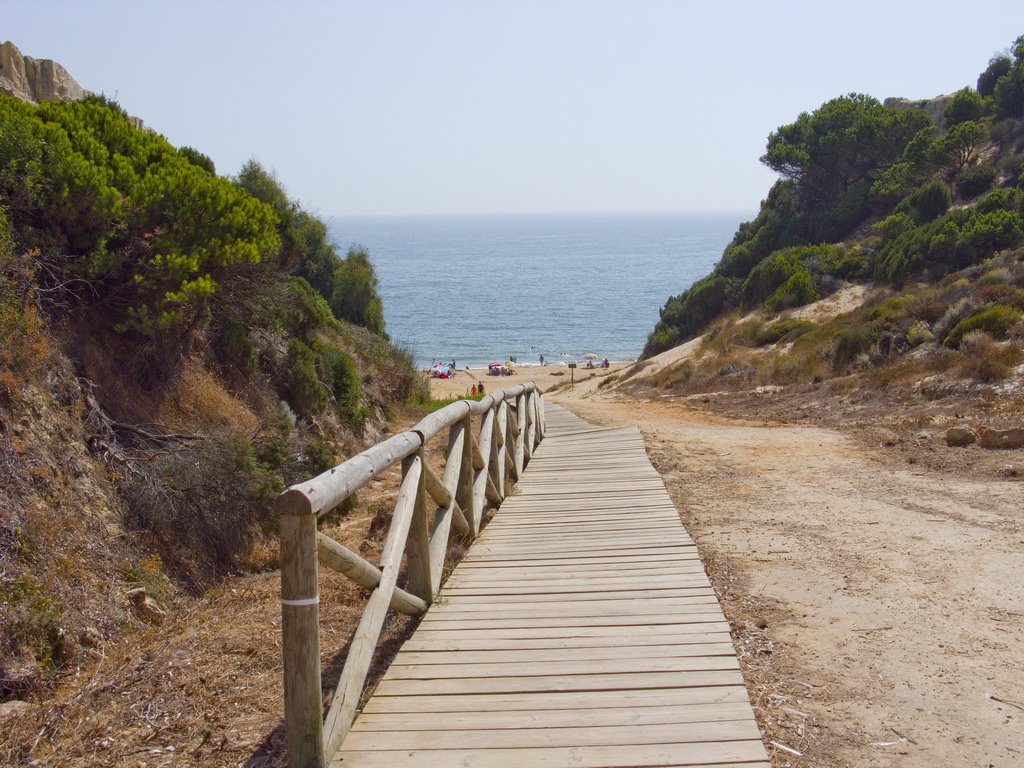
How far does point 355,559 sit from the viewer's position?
361cm

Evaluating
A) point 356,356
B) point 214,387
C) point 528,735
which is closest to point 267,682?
point 528,735

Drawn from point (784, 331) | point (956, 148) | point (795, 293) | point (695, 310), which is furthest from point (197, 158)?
point (956, 148)

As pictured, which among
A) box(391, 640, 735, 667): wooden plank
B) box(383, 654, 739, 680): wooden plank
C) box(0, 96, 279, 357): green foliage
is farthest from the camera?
box(0, 96, 279, 357): green foliage

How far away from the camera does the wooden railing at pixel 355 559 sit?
302cm

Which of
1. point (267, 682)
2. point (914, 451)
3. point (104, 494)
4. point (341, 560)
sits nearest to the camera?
point (341, 560)

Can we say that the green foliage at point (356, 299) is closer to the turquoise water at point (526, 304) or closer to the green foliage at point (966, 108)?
the turquoise water at point (526, 304)

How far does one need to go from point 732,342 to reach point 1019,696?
25.8m

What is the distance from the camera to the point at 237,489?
28.8 ft

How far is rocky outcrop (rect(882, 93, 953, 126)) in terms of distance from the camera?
50844 mm

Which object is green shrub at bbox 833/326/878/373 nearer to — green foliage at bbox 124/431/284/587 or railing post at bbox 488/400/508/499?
railing post at bbox 488/400/508/499

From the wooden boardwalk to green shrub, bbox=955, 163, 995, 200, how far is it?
34988 mm

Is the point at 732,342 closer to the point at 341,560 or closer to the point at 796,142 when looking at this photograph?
the point at 796,142

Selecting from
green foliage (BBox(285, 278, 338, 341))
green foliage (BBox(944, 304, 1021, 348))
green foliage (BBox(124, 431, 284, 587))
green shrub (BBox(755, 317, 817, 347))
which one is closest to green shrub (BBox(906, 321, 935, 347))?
green foliage (BBox(944, 304, 1021, 348))

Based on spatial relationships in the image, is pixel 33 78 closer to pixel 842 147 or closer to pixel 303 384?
pixel 303 384
